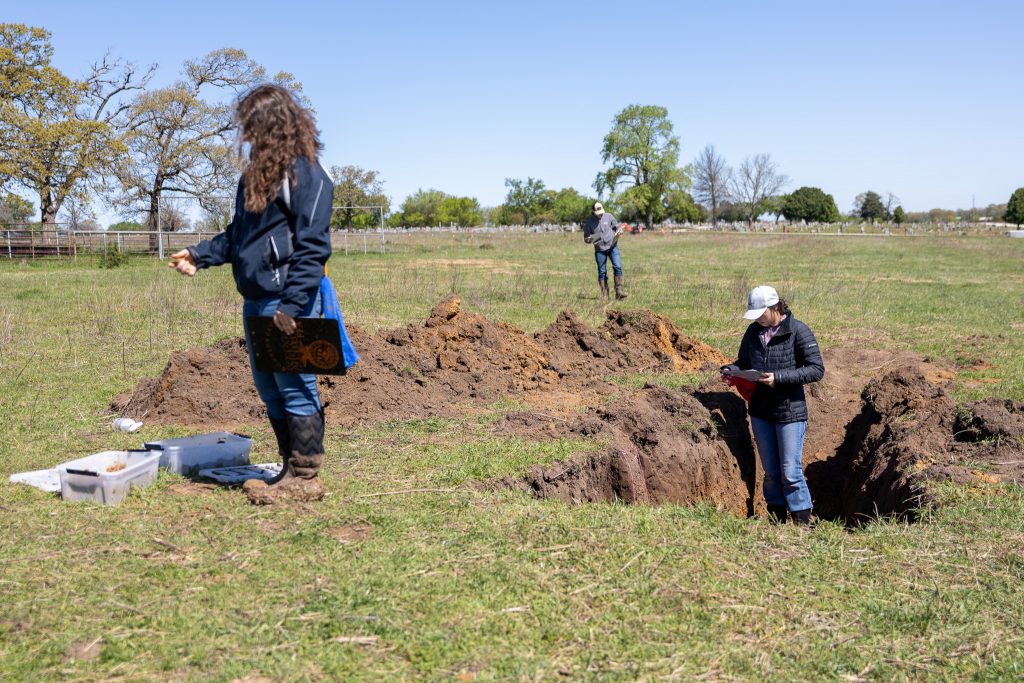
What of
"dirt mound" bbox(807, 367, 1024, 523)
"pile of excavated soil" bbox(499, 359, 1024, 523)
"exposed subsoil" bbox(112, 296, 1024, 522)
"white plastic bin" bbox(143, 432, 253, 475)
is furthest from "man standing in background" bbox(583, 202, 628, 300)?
"white plastic bin" bbox(143, 432, 253, 475)

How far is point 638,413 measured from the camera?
7.32 meters

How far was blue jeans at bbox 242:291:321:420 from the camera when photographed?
183 inches

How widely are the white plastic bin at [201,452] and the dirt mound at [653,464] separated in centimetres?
179

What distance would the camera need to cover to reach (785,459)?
20.4 ft

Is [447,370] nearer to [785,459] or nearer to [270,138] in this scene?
[785,459]

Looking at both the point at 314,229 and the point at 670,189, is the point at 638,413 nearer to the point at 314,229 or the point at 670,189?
the point at 314,229

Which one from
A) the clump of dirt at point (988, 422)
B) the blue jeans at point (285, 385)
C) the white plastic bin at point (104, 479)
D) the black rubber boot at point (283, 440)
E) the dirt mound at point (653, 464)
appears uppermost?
the blue jeans at point (285, 385)

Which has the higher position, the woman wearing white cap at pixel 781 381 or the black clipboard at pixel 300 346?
the black clipboard at pixel 300 346

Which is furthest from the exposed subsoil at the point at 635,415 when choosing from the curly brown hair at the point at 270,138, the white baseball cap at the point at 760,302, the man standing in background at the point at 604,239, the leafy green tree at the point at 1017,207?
the leafy green tree at the point at 1017,207

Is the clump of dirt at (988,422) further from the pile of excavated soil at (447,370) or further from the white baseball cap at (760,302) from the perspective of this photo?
the pile of excavated soil at (447,370)

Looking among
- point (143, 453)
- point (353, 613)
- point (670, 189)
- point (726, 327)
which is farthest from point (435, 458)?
point (670, 189)

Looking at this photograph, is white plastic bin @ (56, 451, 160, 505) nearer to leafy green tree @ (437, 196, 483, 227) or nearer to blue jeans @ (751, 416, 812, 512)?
blue jeans @ (751, 416, 812, 512)

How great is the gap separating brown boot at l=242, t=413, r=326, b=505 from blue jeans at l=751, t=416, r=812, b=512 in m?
3.25

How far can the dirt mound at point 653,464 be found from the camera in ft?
20.2
